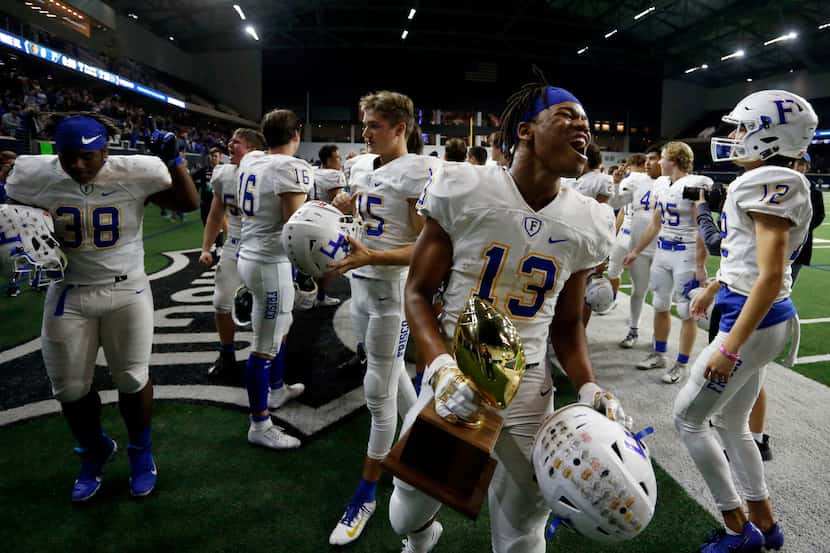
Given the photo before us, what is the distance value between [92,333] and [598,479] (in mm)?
2777

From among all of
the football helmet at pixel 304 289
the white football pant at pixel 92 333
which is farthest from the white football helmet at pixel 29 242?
the football helmet at pixel 304 289

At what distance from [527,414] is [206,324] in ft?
16.8

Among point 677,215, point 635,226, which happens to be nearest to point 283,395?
point 677,215

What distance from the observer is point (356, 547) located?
2525mm

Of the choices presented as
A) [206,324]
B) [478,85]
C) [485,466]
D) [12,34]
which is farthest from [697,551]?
[478,85]

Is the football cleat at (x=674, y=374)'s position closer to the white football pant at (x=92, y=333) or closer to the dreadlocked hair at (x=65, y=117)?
the white football pant at (x=92, y=333)

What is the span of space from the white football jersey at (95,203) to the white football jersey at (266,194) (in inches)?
26.4

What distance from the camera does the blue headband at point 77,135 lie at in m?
2.49

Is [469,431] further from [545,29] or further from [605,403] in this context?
[545,29]

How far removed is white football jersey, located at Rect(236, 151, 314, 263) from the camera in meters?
3.33

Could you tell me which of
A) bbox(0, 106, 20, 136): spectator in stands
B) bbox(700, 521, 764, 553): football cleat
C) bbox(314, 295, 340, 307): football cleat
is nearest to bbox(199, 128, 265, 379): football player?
bbox(314, 295, 340, 307): football cleat

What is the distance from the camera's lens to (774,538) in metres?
2.48

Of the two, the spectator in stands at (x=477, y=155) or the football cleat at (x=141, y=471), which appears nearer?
the football cleat at (x=141, y=471)

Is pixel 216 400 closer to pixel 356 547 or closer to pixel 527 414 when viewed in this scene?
pixel 356 547
